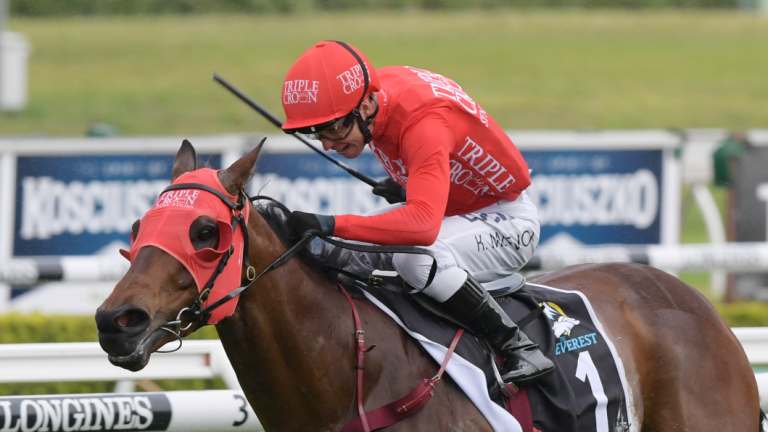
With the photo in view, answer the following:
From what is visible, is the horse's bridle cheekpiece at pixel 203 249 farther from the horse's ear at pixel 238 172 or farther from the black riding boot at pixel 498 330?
the black riding boot at pixel 498 330

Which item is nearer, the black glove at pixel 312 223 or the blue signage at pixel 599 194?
the black glove at pixel 312 223

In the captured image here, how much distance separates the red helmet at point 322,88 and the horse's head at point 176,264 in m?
0.31

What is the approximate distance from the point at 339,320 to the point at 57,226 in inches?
215

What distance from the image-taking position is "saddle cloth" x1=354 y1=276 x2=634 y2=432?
13.0 feet

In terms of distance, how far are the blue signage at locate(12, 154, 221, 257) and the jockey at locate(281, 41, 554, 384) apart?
4.83 meters

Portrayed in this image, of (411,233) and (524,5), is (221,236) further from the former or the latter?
(524,5)

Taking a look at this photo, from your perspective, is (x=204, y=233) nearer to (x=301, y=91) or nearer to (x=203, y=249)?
(x=203, y=249)

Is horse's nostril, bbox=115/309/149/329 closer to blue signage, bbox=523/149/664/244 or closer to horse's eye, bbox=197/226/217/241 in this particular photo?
horse's eye, bbox=197/226/217/241

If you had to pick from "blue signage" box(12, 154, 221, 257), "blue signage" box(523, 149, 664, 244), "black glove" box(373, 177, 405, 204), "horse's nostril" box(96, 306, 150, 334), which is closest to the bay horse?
"horse's nostril" box(96, 306, 150, 334)

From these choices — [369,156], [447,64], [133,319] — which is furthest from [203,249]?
[447,64]

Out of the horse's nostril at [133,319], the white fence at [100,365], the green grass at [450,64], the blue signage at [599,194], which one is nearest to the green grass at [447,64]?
the green grass at [450,64]

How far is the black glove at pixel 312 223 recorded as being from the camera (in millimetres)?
3770

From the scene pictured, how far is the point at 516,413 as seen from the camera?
159 inches

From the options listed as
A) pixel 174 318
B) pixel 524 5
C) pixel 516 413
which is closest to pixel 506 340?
pixel 516 413
